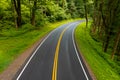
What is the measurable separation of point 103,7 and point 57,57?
863 inches

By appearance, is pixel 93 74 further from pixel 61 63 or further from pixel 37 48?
pixel 37 48

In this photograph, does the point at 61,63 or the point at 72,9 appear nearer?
the point at 61,63

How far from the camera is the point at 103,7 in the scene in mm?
43781

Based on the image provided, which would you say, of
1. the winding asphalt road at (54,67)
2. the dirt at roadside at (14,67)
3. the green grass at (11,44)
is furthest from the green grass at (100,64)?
the green grass at (11,44)

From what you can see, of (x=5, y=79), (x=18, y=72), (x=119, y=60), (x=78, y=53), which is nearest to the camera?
(x=5, y=79)

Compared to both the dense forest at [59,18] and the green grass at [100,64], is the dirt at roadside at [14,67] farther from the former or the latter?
the dense forest at [59,18]

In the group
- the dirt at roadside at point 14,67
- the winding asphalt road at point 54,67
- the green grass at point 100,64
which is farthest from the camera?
the green grass at point 100,64

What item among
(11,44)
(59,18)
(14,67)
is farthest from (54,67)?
(59,18)

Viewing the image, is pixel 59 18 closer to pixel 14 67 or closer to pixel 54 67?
pixel 54 67

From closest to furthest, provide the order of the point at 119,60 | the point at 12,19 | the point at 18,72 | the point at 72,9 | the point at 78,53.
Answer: the point at 18,72
the point at 78,53
the point at 119,60
the point at 12,19
the point at 72,9

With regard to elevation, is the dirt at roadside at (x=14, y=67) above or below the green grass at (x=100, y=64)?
above

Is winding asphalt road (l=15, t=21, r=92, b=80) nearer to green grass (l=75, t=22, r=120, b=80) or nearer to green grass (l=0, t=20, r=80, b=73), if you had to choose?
green grass (l=75, t=22, r=120, b=80)

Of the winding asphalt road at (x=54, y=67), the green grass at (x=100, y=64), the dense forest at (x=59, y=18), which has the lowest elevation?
the green grass at (x=100, y=64)

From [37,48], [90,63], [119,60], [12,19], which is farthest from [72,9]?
[90,63]
